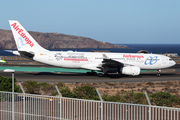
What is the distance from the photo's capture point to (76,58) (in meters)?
37.0

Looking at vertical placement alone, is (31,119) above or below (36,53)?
below

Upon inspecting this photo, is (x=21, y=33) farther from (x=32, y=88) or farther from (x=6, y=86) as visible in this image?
(x=6, y=86)

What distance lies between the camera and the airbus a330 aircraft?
36.0 metres

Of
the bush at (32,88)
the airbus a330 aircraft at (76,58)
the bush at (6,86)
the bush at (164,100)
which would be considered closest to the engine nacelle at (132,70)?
the airbus a330 aircraft at (76,58)

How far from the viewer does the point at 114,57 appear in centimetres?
3816

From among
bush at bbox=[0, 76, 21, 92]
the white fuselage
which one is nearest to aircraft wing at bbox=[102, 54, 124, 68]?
the white fuselage

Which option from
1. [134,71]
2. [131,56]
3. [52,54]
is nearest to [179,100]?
[134,71]

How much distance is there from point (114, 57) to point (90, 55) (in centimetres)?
373

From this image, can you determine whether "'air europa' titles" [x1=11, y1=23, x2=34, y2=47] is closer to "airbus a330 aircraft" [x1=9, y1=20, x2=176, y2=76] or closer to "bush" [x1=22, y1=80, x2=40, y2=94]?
"airbus a330 aircraft" [x1=9, y1=20, x2=176, y2=76]

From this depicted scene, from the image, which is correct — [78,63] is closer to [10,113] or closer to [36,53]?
[36,53]

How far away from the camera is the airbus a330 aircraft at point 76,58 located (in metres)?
36.0

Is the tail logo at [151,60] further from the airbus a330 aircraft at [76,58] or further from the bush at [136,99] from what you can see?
the bush at [136,99]

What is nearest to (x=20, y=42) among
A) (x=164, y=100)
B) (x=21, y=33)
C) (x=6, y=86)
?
(x=21, y=33)

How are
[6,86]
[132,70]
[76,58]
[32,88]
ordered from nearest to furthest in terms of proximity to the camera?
[6,86] → [32,88] → [132,70] → [76,58]
